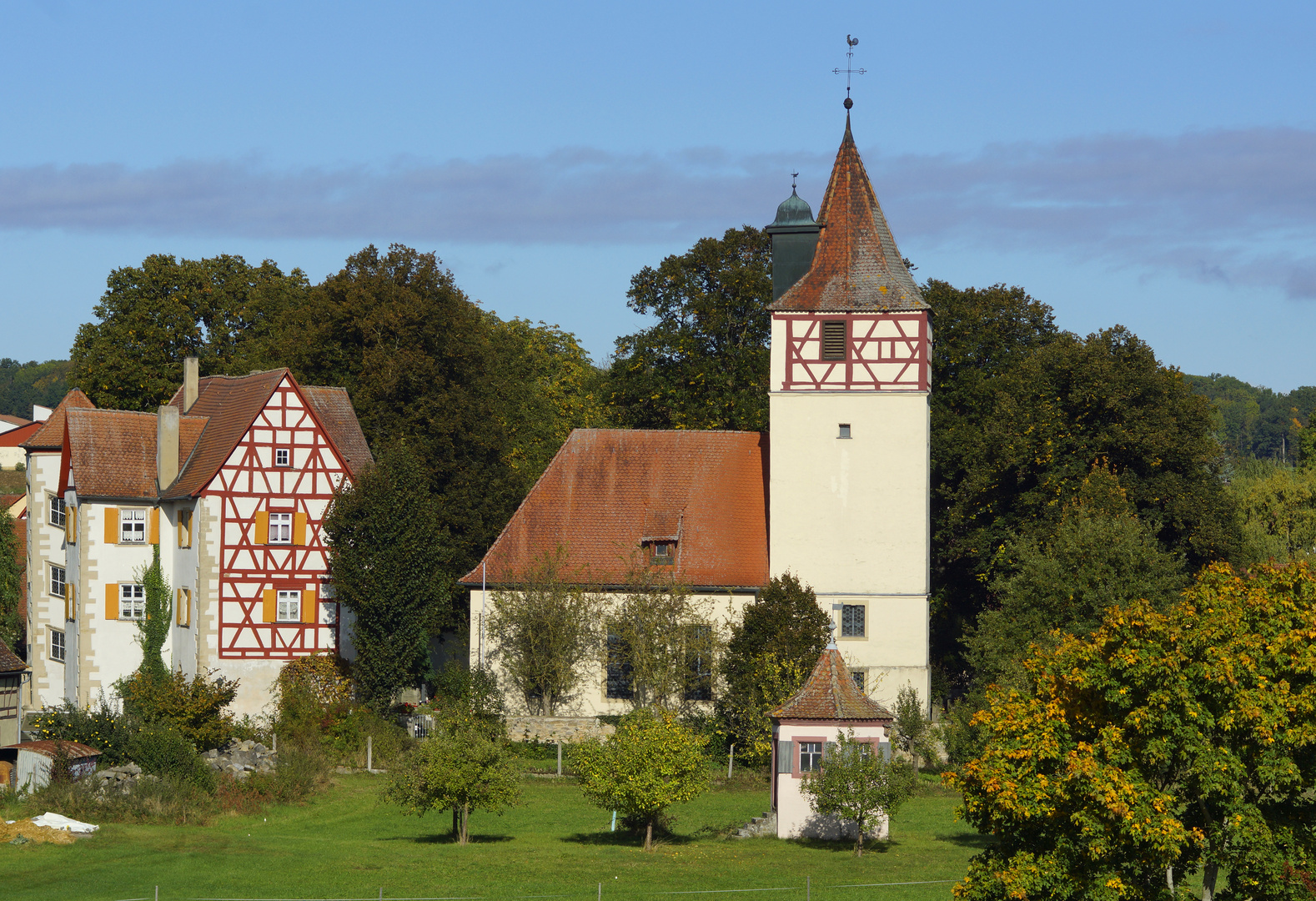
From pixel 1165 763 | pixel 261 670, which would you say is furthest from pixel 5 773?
pixel 1165 763

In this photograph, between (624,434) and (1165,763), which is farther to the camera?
(624,434)

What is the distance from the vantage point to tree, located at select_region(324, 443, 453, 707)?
40844 mm

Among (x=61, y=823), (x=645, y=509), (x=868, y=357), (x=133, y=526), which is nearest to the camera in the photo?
(x=61, y=823)

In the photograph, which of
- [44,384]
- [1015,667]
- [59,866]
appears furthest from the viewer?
[44,384]

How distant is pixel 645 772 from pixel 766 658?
29.7 feet

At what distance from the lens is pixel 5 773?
36531mm

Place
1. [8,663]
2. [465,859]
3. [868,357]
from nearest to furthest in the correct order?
[465,859]
[8,663]
[868,357]

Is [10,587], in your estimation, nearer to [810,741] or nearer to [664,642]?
[664,642]

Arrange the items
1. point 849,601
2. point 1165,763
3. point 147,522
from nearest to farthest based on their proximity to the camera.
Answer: point 1165,763 < point 849,601 < point 147,522

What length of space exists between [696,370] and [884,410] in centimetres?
1136

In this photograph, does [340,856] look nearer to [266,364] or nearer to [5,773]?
[5,773]

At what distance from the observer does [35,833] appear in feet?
100

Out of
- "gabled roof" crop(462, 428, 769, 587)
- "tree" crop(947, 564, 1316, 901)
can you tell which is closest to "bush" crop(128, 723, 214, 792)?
"gabled roof" crop(462, 428, 769, 587)

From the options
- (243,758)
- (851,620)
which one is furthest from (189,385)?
(851,620)
